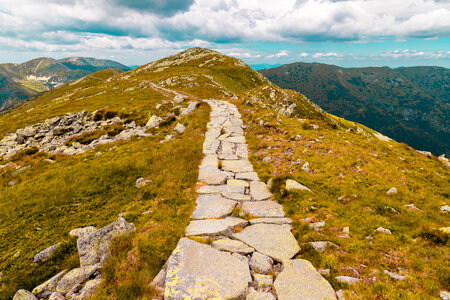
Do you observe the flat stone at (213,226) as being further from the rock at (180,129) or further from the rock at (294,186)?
the rock at (180,129)

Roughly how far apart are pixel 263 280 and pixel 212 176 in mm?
7851

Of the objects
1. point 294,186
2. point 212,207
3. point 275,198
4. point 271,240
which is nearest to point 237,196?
point 212,207

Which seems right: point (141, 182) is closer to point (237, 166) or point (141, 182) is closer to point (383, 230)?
point (237, 166)

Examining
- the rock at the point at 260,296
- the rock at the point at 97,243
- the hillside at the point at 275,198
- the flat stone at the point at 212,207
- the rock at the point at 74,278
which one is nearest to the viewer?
the rock at the point at 260,296

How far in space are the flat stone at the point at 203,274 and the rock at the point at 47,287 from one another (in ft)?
12.7

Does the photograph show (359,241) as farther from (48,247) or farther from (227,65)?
(227,65)

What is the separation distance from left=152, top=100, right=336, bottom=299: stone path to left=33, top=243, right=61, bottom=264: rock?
5.05 m

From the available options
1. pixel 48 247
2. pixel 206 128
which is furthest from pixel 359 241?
pixel 206 128

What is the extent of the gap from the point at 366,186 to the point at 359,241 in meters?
5.77

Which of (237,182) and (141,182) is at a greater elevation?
(237,182)

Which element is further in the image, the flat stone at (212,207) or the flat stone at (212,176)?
the flat stone at (212,176)

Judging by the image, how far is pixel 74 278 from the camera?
6383 mm

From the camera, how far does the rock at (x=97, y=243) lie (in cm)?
709

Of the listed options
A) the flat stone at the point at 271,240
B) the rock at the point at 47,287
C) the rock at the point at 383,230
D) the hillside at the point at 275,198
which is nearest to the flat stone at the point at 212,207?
the hillside at the point at 275,198
